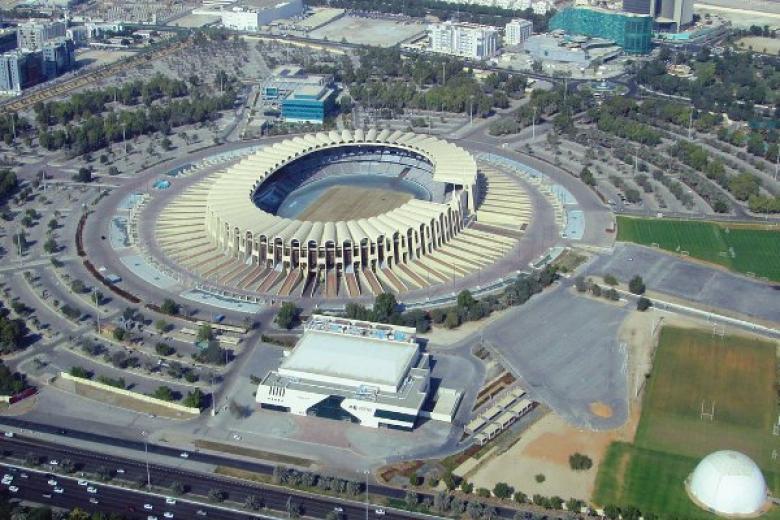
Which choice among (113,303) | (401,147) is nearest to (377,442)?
(113,303)

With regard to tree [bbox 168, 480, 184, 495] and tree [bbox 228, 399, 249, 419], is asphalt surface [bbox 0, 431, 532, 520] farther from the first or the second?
tree [bbox 228, 399, 249, 419]

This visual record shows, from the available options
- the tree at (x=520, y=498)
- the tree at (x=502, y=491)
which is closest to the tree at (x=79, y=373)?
the tree at (x=502, y=491)

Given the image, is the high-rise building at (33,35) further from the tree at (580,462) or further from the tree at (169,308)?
the tree at (580,462)

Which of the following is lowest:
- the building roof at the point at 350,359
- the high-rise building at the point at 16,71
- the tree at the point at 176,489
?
the tree at the point at 176,489

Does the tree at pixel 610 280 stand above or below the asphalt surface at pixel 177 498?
above

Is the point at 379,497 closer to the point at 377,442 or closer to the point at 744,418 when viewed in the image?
the point at 377,442

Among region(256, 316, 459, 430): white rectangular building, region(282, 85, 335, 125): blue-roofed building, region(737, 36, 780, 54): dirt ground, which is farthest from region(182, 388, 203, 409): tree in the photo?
region(737, 36, 780, 54): dirt ground

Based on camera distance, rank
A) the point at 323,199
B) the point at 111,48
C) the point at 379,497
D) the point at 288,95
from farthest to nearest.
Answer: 1. the point at 111,48
2. the point at 288,95
3. the point at 323,199
4. the point at 379,497
